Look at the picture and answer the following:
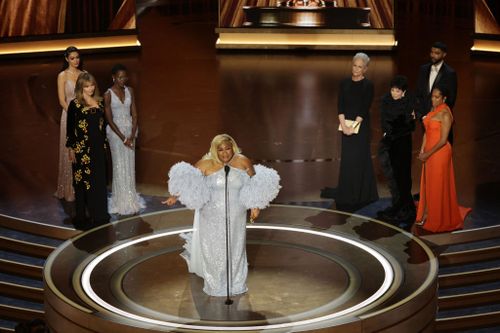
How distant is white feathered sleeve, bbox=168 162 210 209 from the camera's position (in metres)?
8.02

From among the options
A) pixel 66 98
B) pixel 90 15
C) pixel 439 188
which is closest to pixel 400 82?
pixel 439 188

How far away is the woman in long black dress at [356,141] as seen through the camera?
33.8 ft

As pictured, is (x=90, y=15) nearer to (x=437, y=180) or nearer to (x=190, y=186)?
(x=437, y=180)

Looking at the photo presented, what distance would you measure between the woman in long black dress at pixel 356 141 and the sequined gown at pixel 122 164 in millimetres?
2235

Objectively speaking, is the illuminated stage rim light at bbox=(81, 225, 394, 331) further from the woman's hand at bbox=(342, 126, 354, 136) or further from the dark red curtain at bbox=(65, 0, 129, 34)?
the dark red curtain at bbox=(65, 0, 129, 34)

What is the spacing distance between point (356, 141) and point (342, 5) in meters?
9.61

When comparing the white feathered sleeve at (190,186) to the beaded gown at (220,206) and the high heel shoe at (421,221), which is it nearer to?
the beaded gown at (220,206)

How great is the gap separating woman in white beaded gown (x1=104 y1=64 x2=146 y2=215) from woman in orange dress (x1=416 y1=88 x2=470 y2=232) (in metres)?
3.03

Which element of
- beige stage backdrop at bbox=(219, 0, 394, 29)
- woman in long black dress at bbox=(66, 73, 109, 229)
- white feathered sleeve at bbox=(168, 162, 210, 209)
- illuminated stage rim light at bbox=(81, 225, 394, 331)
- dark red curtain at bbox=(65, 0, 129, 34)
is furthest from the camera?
beige stage backdrop at bbox=(219, 0, 394, 29)

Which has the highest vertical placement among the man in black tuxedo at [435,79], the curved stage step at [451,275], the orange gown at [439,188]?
the man in black tuxedo at [435,79]

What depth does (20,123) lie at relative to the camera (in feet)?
46.8

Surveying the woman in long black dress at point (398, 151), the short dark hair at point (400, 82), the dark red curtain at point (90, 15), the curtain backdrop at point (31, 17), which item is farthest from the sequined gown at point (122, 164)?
the dark red curtain at point (90, 15)

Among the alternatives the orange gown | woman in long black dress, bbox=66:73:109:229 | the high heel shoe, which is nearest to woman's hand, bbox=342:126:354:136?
the orange gown

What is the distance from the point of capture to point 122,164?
10430 mm
